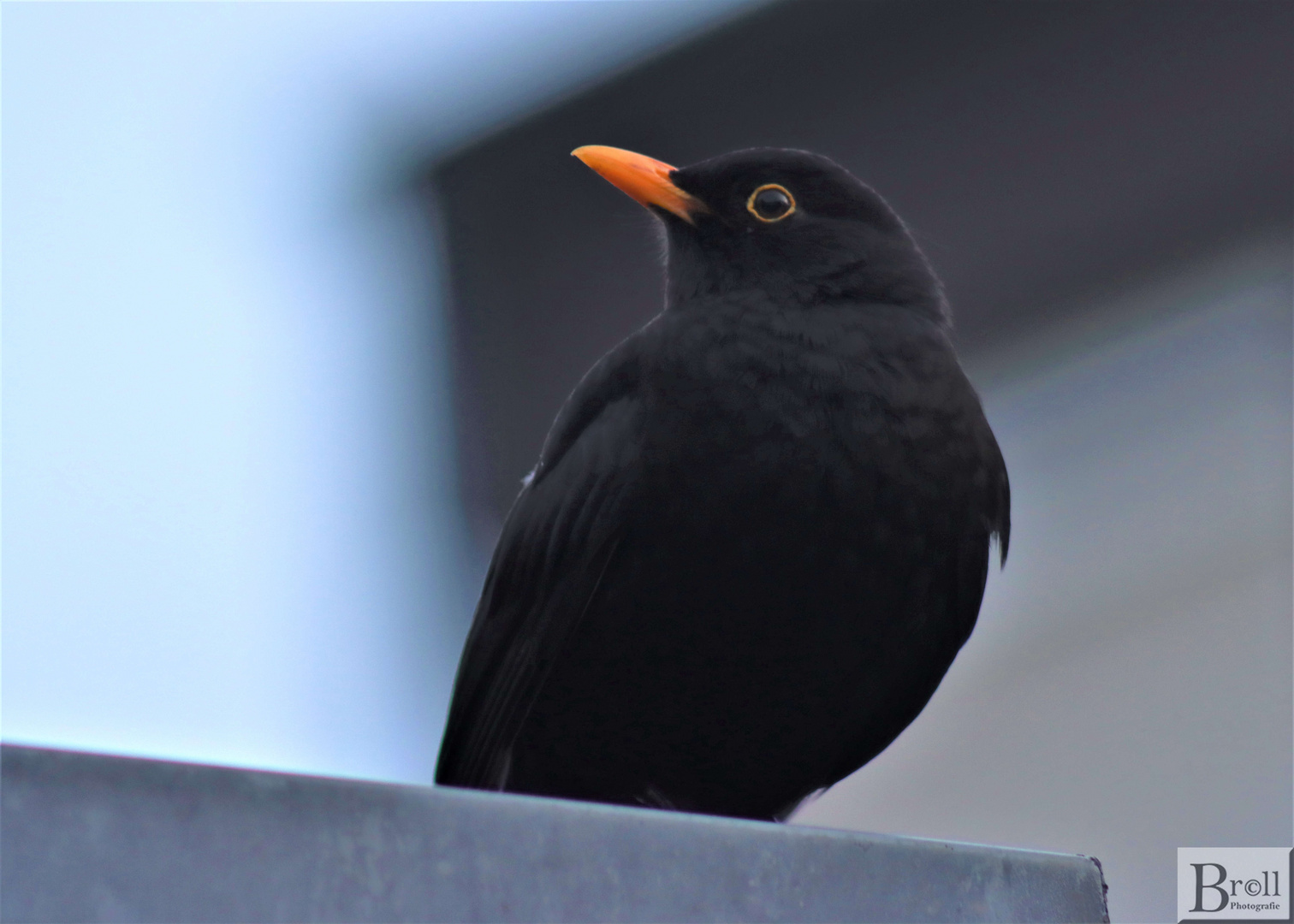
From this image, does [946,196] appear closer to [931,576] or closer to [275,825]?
[931,576]

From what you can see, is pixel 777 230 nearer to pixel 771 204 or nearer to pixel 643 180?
pixel 771 204

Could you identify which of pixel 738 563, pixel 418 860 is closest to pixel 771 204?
pixel 738 563

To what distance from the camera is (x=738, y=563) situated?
1.99 m

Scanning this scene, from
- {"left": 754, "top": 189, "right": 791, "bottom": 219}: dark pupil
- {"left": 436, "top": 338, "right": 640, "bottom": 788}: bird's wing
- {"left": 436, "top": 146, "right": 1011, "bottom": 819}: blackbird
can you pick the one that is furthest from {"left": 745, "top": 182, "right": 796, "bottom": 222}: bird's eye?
{"left": 436, "top": 338, "right": 640, "bottom": 788}: bird's wing

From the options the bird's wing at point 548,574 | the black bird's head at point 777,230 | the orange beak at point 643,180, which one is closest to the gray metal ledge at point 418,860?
the bird's wing at point 548,574

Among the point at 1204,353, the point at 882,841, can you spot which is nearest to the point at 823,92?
the point at 1204,353

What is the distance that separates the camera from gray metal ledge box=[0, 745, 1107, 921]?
2.70 feet

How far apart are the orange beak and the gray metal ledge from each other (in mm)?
1813

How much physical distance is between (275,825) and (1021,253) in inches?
269

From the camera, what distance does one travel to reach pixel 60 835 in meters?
0.82

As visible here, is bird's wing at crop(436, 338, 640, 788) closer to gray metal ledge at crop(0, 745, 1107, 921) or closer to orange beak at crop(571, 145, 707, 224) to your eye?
orange beak at crop(571, 145, 707, 224)

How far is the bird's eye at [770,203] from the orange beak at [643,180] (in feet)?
0.41

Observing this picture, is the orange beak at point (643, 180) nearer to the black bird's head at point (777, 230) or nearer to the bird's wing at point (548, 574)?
the black bird's head at point (777, 230)

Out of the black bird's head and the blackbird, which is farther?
the black bird's head
